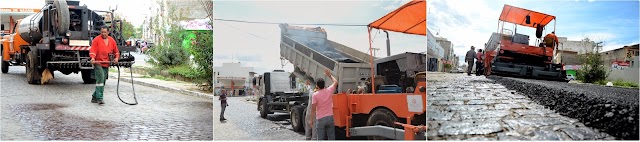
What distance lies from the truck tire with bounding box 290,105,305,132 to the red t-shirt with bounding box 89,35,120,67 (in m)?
1.79

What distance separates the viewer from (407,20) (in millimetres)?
5250

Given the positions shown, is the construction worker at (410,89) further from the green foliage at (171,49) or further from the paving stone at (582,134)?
the green foliage at (171,49)

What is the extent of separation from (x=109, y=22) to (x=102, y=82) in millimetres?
574

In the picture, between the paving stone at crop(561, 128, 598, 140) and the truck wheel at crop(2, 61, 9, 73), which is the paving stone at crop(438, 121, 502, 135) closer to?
the paving stone at crop(561, 128, 598, 140)

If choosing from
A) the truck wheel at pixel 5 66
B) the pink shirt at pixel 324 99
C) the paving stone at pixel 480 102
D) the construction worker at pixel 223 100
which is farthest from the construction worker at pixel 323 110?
the truck wheel at pixel 5 66

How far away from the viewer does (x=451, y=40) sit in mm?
5539

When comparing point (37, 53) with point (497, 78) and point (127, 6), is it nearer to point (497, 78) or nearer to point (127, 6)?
point (127, 6)

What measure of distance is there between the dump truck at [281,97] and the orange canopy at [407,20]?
92 cm

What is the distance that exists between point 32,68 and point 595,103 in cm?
527

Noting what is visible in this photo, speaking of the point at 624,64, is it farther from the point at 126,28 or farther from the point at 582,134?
the point at 126,28

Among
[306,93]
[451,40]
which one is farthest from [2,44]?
[451,40]

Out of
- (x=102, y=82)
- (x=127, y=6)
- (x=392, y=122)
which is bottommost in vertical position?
(x=392, y=122)

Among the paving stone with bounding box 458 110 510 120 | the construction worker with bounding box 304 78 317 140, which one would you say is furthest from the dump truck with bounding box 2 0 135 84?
the paving stone with bounding box 458 110 510 120

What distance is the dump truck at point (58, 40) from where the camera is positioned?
5406mm
